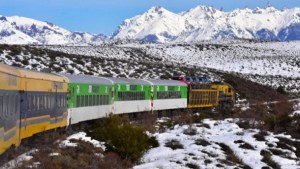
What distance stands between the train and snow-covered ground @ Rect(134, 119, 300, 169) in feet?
13.8

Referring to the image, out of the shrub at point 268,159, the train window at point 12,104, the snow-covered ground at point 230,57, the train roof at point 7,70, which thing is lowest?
the shrub at point 268,159

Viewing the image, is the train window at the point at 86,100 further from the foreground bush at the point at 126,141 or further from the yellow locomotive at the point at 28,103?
the foreground bush at the point at 126,141

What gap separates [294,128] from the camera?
1071 inches

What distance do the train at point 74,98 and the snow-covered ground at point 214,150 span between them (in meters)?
4.20

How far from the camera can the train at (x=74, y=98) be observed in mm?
15500

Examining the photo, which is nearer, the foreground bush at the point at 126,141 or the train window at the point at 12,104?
the train window at the point at 12,104

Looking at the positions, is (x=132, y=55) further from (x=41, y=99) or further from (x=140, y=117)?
(x=41, y=99)

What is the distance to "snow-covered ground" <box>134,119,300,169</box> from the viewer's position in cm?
1880

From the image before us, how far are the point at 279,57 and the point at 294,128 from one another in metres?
128

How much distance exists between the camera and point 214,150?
68.5 feet

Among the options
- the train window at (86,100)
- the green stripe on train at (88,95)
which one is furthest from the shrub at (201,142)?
the train window at (86,100)

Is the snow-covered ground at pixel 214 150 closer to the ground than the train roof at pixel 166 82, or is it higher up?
closer to the ground

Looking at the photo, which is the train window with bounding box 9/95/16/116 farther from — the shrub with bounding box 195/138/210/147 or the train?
the shrub with bounding box 195/138/210/147

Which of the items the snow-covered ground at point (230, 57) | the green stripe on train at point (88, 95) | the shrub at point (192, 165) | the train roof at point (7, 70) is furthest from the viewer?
the snow-covered ground at point (230, 57)
